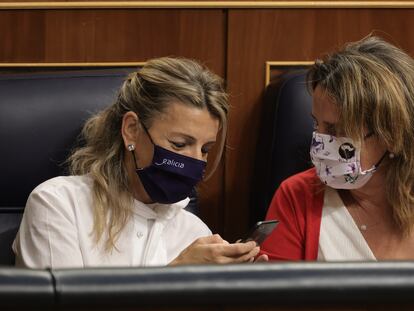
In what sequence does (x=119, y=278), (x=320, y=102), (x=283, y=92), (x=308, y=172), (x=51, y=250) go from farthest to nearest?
1. (x=283, y=92)
2. (x=308, y=172)
3. (x=320, y=102)
4. (x=51, y=250)
5. (x=119, y=278)

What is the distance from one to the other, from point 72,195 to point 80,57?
0.62 metres

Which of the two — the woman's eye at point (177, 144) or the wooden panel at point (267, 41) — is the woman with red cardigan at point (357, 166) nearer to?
the woman's eye at point (177, 144)

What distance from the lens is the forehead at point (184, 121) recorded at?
1826mm

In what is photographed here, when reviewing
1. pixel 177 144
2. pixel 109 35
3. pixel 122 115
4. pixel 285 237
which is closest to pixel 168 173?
pixel 177 144

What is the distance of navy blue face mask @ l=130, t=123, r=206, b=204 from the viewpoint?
5.94ft

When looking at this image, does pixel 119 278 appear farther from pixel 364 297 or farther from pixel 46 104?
pixel 46 104

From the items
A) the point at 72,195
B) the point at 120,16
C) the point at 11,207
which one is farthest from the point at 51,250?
the point at 120,16

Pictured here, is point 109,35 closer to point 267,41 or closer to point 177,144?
point 267,41

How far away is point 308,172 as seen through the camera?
196cm

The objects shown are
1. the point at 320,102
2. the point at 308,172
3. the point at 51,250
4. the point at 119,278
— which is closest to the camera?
the point at 119,278

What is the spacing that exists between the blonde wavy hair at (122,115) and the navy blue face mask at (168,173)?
0.06 meters

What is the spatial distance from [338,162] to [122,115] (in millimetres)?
495

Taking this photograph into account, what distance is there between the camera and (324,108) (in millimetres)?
1807

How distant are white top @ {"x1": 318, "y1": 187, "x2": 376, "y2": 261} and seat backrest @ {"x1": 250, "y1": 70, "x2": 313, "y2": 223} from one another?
0.24 metres
